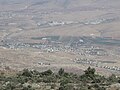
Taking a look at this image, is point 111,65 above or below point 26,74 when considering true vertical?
below

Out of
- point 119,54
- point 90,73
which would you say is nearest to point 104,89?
point 90,73

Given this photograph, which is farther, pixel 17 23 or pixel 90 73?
pixel 17 23

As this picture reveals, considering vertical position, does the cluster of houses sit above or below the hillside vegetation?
below

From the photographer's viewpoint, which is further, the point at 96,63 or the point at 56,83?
the point at 96,63

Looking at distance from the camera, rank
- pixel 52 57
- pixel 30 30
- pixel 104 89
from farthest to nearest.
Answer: pixel 30 30 → pixel 52 57 → pixel 104 89

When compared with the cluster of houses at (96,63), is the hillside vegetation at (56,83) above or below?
above

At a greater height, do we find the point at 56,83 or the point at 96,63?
the point at 56,83

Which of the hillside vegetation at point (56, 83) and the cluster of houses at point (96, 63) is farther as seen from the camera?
the cluster of houses at point (96, 63)

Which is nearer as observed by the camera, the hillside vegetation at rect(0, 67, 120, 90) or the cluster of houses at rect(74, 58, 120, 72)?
the hillside vegetation at rect(0, 67, 120, 90)

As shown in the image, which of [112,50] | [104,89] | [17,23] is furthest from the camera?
[17,23]

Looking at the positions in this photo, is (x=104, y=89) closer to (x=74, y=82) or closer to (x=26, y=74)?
(x=74, y=82)
